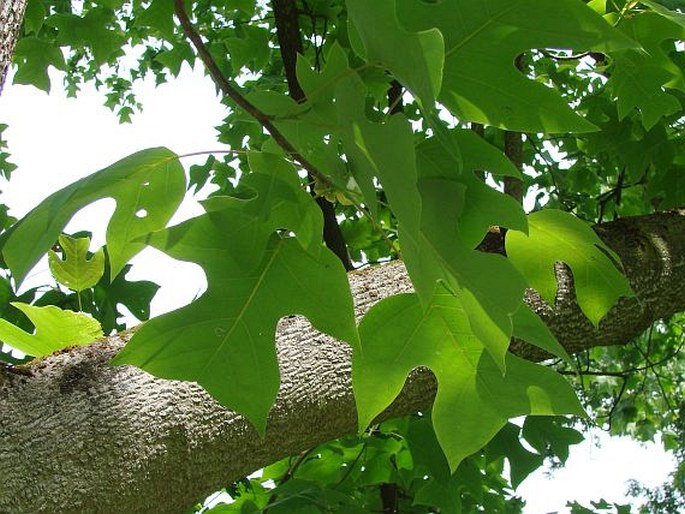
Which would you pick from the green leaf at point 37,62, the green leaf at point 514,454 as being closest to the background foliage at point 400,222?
the green leaf at point 514,454

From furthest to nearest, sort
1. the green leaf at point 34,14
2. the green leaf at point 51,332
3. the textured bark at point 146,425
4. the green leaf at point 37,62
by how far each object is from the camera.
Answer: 1. the green leaf at point 34,14
2. the green leaf at point 37,62
3. the green leaf at point 51,332
4. the textured bark at point 146,425

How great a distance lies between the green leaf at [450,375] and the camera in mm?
1005

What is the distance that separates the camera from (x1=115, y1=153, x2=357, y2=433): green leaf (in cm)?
98

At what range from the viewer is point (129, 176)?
95 cm

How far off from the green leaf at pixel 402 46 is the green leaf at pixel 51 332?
2.56 ft

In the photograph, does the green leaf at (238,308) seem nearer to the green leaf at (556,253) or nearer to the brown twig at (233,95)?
the brown twig at (233,95)

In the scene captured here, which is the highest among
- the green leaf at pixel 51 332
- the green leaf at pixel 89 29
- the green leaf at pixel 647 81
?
the green leaf at pixel 89 29

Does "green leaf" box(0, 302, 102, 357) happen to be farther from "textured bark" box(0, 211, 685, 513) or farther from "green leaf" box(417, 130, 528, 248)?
"green leaf" box(417, 130, 528, 248)

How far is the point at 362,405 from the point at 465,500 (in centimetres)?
133

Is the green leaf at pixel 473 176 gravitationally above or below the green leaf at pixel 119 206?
below

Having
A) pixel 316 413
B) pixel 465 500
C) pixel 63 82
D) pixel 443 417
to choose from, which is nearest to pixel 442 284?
pixel 443 417

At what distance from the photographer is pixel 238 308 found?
1012mm

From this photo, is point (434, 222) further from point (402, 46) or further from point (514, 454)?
point (514, 454)

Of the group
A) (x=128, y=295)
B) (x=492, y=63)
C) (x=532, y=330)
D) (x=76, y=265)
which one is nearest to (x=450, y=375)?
(x=532, y=330)
